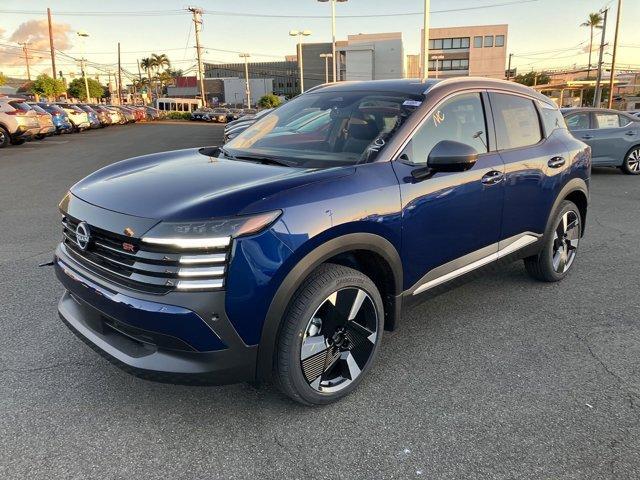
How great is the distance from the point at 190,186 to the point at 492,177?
206 centimetres

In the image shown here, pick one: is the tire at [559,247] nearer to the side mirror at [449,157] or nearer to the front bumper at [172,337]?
the side mirror at [449,157]

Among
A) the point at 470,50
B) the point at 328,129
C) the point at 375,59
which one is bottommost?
the point at 328,129

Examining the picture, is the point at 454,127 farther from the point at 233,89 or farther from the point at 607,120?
the point at 233,89

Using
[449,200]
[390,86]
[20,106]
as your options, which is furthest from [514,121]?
[20,106]

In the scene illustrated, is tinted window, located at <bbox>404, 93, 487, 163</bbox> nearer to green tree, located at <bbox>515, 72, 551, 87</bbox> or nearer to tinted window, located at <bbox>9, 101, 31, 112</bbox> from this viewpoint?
tinted window, located at <bbox>9, 101, 31, 112</bbox>

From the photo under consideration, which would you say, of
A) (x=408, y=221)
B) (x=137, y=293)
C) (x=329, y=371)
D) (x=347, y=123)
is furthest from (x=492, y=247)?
(x=137, y=293)

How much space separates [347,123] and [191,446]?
7.32 feet

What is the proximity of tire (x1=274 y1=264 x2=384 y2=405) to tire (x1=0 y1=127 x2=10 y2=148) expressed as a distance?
738 inches

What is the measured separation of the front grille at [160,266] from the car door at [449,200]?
120 cm

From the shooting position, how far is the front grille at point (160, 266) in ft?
7.70

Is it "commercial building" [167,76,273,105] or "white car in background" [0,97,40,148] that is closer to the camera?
"white car in background" [0,97,40,148]

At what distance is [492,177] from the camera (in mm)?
3596

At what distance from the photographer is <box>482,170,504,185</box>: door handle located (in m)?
3.54

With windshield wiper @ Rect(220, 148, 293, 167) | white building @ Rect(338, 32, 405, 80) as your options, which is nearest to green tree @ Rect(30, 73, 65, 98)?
white building @ Rect(338, 32, 405, 80)
